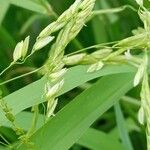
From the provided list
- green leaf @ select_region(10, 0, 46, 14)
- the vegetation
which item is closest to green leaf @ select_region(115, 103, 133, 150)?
the vegetation

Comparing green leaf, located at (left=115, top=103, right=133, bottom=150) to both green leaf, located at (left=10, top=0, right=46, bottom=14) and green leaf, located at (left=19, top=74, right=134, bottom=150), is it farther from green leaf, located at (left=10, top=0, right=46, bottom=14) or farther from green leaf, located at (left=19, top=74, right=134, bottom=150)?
green leaf, located at (left=10, top=0, right=46, bottom=14)

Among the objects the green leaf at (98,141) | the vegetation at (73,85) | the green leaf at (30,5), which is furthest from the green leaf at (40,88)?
the green leaf at (30,5)

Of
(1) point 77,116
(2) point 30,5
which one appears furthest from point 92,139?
(2) point 30,5

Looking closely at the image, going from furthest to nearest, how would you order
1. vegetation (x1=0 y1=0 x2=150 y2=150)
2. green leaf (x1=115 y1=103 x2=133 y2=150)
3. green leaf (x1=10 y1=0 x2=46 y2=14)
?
green leaf (x1=10 y1=0 x2=46 y2=14) < green leaf (x1=115 y1=103 x2=133 y2=150) < vegetation (x1=0 y1=0 x2=150 y2=150)

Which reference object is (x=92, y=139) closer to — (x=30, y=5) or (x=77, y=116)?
(x=77, y=116)

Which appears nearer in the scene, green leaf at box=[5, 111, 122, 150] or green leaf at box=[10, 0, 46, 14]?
green leaf at box=[5, 111, 122, 150]

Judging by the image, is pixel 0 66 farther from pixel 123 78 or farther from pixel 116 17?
pixel 123 78

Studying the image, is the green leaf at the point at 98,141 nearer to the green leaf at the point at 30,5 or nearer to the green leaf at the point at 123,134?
the green leaf at the point at 123,134

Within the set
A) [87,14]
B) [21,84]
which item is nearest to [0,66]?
[21,84]
